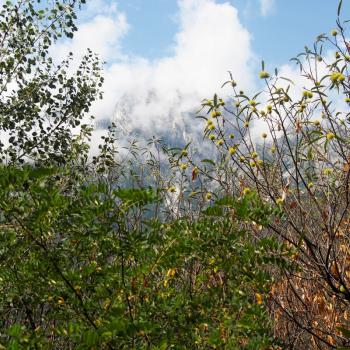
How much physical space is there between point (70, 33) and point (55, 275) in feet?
16.9

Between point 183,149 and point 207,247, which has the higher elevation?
point 183,149

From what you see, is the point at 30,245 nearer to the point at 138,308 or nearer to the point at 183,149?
the point at 138,308

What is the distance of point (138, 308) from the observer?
2133 mm

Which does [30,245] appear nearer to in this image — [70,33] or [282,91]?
[282,91]

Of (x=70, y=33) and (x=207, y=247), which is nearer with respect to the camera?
(x=207, y=247)

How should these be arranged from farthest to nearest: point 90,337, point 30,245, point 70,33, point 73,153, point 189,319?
point 70,33 → point 73,153 → point 189,319 → point 30,245 → point 90,337

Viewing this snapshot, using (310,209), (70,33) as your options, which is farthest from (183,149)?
(70,33)

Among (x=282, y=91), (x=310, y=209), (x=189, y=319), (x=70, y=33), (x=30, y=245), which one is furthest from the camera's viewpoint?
(x=70, y=33)

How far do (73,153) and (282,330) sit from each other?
3411mm

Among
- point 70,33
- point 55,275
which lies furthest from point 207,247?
point 70,33

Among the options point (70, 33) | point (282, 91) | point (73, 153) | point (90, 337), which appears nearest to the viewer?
point (90, 337)

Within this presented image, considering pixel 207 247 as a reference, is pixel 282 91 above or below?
above

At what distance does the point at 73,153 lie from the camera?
18.8 ft

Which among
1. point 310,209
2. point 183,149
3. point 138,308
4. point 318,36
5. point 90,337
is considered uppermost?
point 318,36
